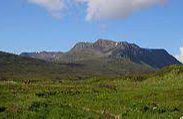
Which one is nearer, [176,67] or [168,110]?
[168,110]

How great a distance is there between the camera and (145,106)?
102 ft

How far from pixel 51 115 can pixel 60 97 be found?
42.3ft

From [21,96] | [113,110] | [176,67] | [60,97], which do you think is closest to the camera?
[113,110]

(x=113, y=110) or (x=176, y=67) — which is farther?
(x=176, y=67)

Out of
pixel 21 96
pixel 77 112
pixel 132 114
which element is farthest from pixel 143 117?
pixel 21 96

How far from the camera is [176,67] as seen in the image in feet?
241

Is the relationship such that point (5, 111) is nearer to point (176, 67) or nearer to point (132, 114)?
point (132, 114)

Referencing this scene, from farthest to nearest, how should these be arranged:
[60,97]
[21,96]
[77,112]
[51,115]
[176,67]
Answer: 1. [176,67]
2. [60,97]
3. [21,96]
4. [77,112]
5. [51,115]

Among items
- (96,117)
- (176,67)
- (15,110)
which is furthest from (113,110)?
(176,67)

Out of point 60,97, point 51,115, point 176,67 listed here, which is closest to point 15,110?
point 51,115

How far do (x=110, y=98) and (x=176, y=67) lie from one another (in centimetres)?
3633

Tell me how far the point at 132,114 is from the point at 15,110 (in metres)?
6.57

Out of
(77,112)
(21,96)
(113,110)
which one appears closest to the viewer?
(77,112)

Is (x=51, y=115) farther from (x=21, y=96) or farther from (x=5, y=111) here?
(x=21, y=96)
